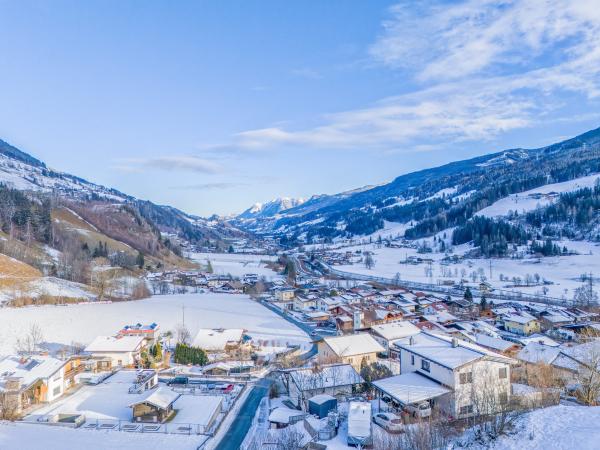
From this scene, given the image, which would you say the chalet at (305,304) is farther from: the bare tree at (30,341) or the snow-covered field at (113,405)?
the snow-covered field at (113,405)

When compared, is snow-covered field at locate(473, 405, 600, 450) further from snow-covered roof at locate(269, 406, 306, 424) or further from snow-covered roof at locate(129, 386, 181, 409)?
snow-covered roof at locate(129, 386, 181, 409)

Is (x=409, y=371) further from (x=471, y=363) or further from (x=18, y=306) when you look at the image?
(x=18, y=306)

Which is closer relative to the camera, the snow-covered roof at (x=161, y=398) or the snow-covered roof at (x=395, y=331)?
the snow-covered roof at (x=161, y=398)

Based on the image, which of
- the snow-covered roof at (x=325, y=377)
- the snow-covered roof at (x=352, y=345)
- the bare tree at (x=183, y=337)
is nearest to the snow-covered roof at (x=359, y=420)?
the snow-covered roof at (x=325, y=377)

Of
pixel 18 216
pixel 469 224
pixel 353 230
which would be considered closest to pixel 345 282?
pixel 18 216

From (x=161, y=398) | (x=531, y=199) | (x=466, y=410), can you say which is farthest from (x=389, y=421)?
(x=531, y=199)

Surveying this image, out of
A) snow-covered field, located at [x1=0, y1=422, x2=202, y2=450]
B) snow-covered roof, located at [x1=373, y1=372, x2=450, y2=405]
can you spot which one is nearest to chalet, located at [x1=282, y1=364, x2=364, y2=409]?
snow-covered roof, located at [x1=373, y1=372, x2=450, y2=405]
